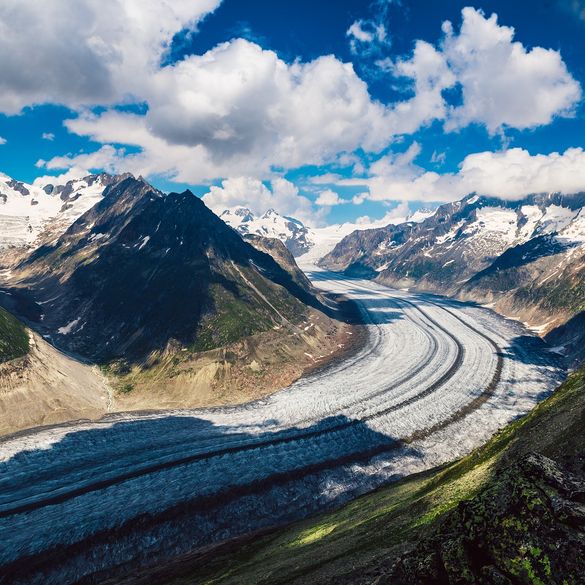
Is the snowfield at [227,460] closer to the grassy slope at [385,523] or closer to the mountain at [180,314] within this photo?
the mountain at [180,314]

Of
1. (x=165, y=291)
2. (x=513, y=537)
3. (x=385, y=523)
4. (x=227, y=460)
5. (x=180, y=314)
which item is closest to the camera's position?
(x=513, y=537)

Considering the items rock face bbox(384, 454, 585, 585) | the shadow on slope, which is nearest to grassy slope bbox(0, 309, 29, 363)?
the shadow on slope

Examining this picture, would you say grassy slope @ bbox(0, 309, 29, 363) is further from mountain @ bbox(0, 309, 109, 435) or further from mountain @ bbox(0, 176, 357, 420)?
mountain @ bbox(0, 176, 357, 420)

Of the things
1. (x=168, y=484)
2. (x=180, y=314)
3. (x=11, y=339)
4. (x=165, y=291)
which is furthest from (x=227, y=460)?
(x=165, y=291)

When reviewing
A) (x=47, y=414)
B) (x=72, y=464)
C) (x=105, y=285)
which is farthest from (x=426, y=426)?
(x=105, y=285)

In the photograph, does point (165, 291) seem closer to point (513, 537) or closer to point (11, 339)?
point (11, 339)

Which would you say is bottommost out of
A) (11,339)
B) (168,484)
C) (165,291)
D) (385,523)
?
(168,484)

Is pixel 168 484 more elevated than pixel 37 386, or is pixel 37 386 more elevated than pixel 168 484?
pixel 37 386
